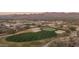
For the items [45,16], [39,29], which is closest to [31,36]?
[39,29]

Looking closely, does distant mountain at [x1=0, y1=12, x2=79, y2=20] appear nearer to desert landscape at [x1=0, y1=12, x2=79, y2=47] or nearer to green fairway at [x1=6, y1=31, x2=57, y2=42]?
desert landscape at [x1=0, y1=12, x2=79, y2=47]

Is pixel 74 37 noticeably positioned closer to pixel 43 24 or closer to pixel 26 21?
pixel 43 24

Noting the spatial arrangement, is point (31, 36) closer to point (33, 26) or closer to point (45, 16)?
point (33, 26)

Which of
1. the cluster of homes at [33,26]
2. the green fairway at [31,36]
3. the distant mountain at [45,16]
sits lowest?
the green fairway at [31,36]

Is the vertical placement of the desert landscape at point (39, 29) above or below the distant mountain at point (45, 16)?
below

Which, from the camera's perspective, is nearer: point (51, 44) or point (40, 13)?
point (51, 44)

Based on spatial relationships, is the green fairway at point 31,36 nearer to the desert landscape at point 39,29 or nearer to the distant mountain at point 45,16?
the desert landscape at point 39,29

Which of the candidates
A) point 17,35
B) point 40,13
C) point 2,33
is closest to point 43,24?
point 40,13

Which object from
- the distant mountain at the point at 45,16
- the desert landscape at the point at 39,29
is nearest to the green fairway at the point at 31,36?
the desert landscape at the point at 39,29

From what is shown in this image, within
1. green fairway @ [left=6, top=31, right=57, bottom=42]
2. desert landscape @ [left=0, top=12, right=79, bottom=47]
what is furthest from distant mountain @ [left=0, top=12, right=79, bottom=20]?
green fairway @ [left=6, top=31, right=57, bottom=42]
